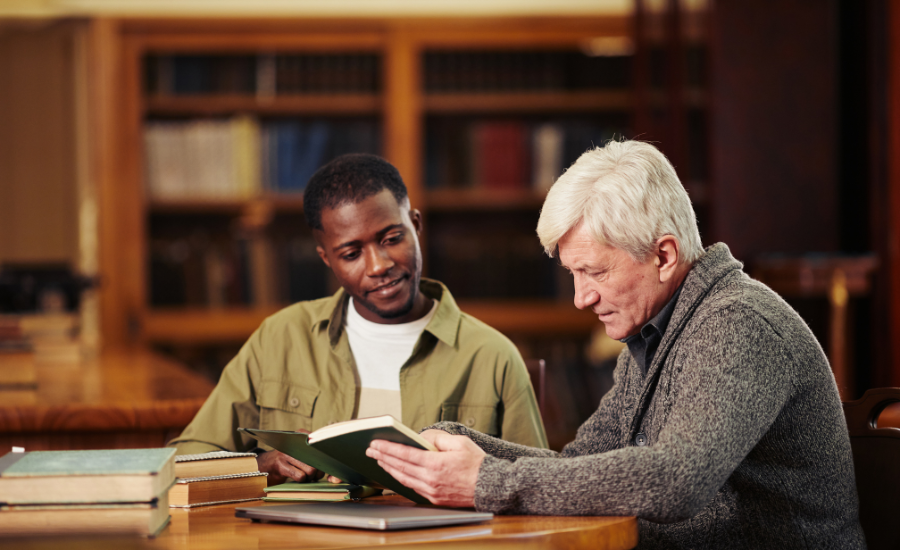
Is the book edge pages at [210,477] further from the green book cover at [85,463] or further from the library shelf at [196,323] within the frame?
the library shelf at [196,323]

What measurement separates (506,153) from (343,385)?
271 cm

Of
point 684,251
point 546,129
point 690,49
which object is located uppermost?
point 690,49

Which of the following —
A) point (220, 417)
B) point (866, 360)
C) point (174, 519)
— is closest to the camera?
point (174, 519)

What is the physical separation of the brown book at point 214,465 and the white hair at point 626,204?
1.77 feet

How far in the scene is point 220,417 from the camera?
67.1 inches

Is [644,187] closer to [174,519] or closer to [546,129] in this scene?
[174,519]

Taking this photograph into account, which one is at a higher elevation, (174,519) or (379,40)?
(379,40)

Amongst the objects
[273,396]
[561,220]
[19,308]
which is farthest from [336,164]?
[19,308]

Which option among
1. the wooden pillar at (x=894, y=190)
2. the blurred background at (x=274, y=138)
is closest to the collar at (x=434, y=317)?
the wooden pillar at (x=894, y=190)

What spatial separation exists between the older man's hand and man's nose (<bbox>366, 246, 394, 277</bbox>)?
54 centimetres

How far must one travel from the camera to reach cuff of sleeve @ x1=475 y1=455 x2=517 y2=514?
112 cm

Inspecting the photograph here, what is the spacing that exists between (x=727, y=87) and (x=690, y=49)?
819 millimetres

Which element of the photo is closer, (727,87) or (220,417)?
(220,417)

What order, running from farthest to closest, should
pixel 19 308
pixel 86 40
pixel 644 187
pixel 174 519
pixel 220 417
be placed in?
pixel 86 40
pixel 19 308
pixel 220 417
pixel 644 187
pixel 174 519
